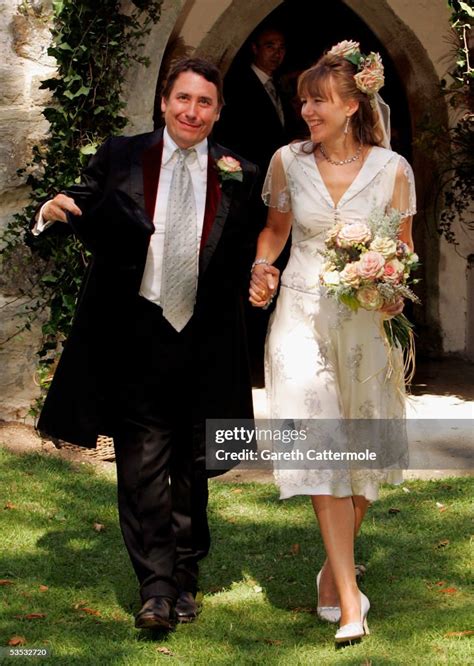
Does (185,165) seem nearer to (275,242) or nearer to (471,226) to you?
(275,242)

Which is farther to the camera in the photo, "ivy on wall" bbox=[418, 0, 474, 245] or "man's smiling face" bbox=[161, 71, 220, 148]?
"ivy on wall" bbox=[418, 0, 474, 245]

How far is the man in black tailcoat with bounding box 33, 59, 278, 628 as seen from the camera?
4.47m

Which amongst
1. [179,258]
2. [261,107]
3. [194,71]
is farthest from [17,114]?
[179,258]

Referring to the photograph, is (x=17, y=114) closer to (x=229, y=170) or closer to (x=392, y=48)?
(x=229, y=170)

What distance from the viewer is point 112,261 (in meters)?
4.50

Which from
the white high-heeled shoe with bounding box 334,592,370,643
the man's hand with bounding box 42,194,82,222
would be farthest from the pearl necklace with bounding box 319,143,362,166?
the white high-heeled shoe with bounding box 334,592,370,643

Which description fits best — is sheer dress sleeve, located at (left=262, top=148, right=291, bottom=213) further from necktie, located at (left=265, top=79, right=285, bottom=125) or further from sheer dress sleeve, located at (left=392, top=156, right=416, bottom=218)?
necktie, located at (left=265, top=79, right=285, bottom=125)

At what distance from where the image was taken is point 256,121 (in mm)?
9656

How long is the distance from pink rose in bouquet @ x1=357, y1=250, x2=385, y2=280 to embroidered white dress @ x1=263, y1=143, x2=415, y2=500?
0.29m

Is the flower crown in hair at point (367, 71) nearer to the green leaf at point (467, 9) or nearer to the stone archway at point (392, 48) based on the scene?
the green leaf at point (467, 9)

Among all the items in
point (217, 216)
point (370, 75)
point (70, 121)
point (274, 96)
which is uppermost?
point (274, 96)

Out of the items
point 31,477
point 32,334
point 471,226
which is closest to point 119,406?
point 31,477

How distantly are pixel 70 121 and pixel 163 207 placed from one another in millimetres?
2773

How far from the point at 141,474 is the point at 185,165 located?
3.60 feet
